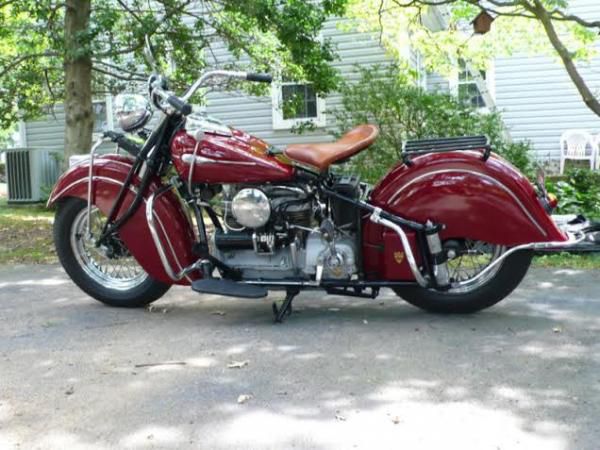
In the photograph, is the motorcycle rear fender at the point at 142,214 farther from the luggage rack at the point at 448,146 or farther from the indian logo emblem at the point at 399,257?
the luggage rack at the point at 448,146

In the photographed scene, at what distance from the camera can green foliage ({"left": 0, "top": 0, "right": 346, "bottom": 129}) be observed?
29.7ft

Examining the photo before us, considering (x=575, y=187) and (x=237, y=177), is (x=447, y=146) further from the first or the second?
(x=575, y=187)

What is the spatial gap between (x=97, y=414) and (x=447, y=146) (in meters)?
2.68

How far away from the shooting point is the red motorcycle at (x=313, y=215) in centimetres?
437

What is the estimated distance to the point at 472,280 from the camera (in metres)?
4.63

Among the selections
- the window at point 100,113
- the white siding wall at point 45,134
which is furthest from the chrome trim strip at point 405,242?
the white siding wall at point 45,134

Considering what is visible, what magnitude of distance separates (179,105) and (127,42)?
667cm

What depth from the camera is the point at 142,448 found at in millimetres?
2875

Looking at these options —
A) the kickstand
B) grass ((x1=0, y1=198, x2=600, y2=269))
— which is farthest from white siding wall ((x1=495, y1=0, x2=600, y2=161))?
the kickstand

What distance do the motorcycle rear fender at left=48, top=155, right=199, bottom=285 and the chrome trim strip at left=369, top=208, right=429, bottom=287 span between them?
1313 millimetres

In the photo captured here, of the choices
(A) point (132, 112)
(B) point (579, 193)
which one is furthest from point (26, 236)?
(B) point (579, 193)

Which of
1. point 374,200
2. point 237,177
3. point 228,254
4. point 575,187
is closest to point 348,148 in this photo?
point 374,200

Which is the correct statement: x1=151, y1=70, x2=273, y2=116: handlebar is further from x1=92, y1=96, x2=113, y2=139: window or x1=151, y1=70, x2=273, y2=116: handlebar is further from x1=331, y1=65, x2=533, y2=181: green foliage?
x1=92, y1=96, x2=113, y2=139: window

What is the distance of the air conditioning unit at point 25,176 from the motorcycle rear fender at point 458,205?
12.0 metres
